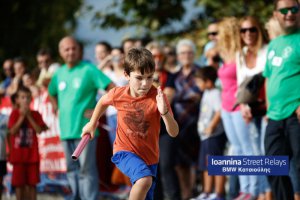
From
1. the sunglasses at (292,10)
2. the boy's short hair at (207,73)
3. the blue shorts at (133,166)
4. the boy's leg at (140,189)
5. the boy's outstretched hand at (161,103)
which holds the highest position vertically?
the sunglasses at (292,10)

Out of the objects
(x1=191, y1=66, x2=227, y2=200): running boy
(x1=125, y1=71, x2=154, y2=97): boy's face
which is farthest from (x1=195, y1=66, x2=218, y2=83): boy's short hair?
(x1=125, y1=71, x2=154, y2=97): boy's face

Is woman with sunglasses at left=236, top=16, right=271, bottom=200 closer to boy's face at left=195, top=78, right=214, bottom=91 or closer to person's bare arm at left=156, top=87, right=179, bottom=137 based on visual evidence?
boy's face at left=195, top=78, right=214, bottom=91

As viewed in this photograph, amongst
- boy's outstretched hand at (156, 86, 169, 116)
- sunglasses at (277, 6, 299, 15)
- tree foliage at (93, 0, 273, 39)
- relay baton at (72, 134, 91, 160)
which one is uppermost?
tree foliage at (93, 0, 273, 39)

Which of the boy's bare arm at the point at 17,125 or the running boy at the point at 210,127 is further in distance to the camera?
the boy's bare arm at the point at 17,125

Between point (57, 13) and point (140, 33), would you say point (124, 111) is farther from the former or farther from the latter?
point (57, 13)

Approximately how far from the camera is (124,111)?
7223 millimetres

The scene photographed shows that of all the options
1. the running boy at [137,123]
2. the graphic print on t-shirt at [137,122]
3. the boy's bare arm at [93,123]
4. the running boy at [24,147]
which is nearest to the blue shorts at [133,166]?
the running boy at [137,123]

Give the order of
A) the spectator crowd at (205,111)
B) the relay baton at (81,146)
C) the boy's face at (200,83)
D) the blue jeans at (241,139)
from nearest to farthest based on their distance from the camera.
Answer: the relay baton at (81,146), the spectator crowd at (205,111), the blue jeans at (241,139), the boy's face at (200,83)

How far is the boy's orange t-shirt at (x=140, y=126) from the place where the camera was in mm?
7137

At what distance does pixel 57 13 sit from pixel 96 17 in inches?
465

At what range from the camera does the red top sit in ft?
34.3

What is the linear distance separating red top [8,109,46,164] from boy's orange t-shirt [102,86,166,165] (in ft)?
11.3

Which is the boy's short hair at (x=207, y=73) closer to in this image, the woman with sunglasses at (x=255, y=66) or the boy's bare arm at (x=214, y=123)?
the boy's bare arm at (x=214, y=123)

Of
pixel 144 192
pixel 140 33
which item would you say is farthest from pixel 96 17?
pixel 144 192
